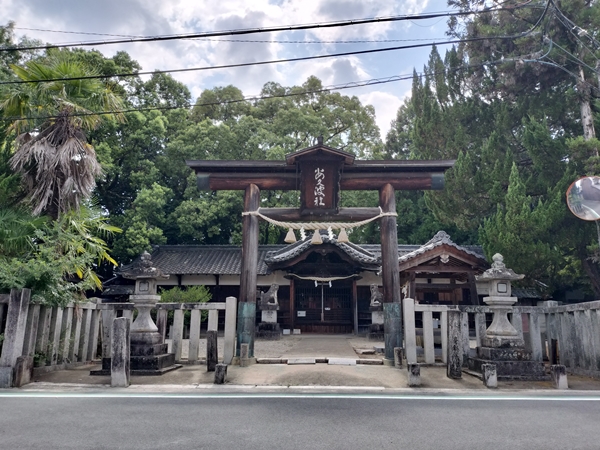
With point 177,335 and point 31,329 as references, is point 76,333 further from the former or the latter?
point 177,335

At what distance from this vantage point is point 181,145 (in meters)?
24.6

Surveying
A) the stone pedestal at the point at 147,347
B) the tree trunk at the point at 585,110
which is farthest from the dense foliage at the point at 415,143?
the stone pedestal at the point at 147,347

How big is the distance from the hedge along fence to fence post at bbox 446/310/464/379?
25.8 ft

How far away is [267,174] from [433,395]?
688cm

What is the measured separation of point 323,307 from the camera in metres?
19.8

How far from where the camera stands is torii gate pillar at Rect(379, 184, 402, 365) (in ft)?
30.9

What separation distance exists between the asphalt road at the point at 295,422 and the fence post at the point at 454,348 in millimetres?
1386

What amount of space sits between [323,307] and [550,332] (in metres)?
11.6

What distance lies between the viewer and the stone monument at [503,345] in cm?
764

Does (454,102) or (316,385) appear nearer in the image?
(316,385)

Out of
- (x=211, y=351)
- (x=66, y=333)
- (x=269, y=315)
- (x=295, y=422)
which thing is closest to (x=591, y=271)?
(x=269, y=315)

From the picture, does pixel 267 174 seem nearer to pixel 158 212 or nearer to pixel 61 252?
pixel 61 252

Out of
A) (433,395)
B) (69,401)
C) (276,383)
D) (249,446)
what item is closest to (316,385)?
(276,383)

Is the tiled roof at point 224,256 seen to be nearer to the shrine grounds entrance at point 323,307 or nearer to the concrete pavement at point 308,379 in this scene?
the shrine grounds entrance at point 323,307
